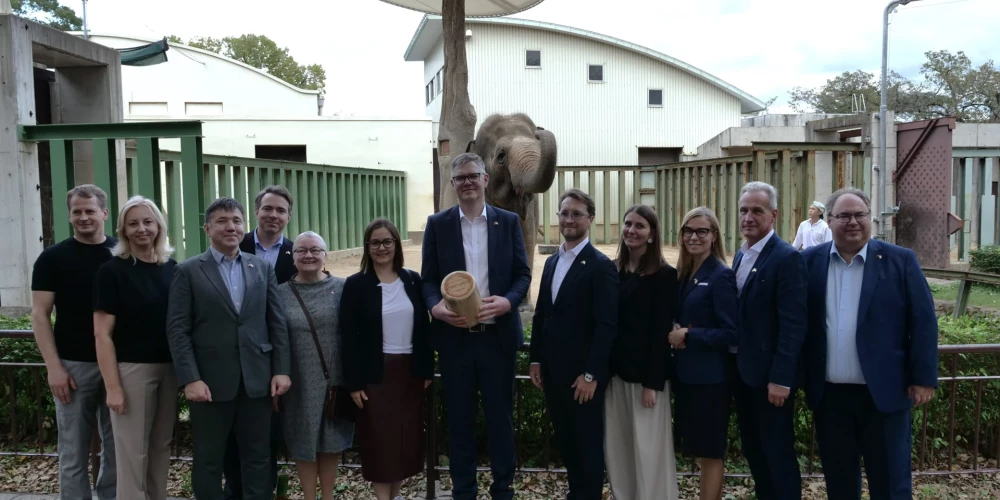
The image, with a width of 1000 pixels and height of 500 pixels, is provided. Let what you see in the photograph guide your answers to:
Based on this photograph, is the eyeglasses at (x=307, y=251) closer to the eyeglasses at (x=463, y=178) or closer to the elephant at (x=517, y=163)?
the eyeglasses at (x=463, y=178)

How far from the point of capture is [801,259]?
355cm

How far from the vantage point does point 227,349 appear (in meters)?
3.67

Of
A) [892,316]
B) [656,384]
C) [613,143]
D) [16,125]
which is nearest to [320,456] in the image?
[656,384]

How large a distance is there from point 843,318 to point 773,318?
0.32 metres

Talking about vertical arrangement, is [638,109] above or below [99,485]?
above

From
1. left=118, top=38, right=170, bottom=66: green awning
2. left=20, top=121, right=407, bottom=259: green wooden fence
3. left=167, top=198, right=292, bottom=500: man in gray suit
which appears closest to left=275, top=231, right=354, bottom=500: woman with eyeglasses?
left=167, top=198, right=292, bottom=500: man in gray suit

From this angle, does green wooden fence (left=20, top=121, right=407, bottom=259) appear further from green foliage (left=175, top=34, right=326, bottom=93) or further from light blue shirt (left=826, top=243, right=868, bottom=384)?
green foliage (left=175, top=34, right=326, bottom=93)

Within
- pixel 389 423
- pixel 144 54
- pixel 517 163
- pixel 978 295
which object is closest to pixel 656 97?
A: pixel 978 295

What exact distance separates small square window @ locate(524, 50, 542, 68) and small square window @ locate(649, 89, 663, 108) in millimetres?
4217

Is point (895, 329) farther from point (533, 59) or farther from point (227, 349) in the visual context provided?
point (533, 59)

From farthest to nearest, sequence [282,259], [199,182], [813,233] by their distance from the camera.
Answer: [813,233], [199,182], [282,259]

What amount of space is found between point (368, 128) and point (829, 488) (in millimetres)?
20388

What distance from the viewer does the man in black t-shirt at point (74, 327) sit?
3740 mm

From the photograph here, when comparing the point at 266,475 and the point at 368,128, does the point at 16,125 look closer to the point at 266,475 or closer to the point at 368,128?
the point at 266,475
